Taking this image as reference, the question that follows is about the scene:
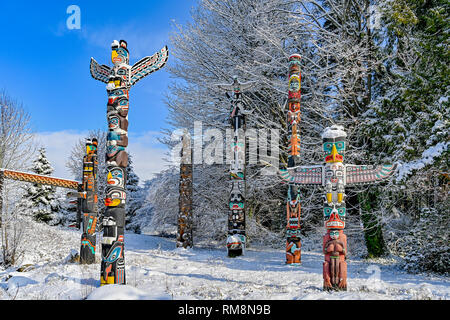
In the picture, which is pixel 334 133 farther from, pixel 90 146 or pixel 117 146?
pixel 90 146

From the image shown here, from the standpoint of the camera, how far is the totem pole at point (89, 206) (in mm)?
9406

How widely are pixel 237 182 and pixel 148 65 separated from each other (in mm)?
6117

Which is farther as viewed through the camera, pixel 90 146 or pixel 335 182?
pixel 90 146

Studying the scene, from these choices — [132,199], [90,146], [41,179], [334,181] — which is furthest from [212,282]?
[132,199]

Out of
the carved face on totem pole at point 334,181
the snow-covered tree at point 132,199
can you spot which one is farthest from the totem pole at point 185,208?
the snow-covered tree at point 132,199

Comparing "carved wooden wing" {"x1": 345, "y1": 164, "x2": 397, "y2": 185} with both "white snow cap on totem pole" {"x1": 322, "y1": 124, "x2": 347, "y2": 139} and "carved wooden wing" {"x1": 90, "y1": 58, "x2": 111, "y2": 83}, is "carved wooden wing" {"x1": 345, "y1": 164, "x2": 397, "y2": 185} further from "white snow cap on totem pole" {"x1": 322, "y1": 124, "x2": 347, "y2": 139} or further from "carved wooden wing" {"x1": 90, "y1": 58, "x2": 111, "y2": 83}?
"carved wooden wing" {"x1": 90, "y1": 58, "x2": 111, "y2": 83}

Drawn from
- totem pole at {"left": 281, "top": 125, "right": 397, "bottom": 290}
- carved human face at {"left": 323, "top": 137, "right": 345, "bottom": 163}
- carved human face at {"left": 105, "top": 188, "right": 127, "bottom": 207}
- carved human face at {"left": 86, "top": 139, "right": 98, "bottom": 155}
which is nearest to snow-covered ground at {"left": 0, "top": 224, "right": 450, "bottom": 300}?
totem pole at {"left": 281, "top": 125, "right": 397, "bottom": 290}

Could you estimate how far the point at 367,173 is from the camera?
20.0 feet

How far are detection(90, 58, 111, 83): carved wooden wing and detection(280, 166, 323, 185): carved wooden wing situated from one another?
4146 millimetres

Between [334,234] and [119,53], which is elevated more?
[119,53]

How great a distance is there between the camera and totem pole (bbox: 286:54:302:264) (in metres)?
9.52

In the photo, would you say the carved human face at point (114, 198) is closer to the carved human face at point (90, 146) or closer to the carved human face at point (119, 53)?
the carved human face at point (119, 53)

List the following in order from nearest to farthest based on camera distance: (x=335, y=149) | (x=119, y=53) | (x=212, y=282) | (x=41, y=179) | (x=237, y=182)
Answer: (x=335, y=149)
(x=119, y=53)
(x=212, y=282)
(x=237, y=182)
(x=41, y=179)
